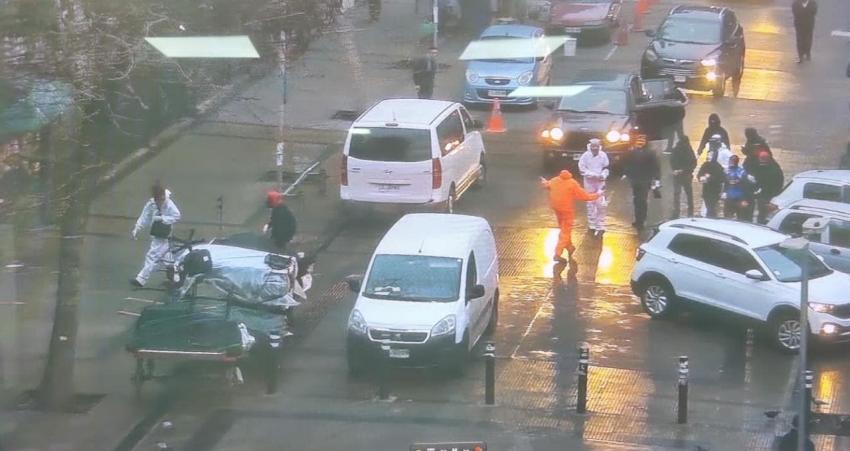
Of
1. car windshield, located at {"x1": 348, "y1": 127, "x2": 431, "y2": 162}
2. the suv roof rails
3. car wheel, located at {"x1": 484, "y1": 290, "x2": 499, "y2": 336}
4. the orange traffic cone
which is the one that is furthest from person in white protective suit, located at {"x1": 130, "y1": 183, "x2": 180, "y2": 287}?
the orange traffic cone

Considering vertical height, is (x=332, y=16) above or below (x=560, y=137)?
above

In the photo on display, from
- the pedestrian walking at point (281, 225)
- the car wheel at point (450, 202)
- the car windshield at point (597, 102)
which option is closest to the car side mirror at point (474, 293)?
the pedestrian walking at point (281, 225)

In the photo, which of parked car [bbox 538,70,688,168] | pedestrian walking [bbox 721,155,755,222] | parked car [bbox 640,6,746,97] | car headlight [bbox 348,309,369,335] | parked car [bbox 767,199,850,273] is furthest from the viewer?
parked car [bbox 640,6,746,97]

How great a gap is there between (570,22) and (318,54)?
22.4 ft

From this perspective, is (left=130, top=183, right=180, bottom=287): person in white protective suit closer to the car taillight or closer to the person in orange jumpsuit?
the car taillight

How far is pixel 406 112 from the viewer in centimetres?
2352

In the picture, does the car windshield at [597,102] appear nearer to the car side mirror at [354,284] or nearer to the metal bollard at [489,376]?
the car side mirror at [354,284]

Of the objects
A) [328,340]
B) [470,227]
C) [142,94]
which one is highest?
[142,94]

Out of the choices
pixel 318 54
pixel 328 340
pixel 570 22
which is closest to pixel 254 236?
pixel 328 340

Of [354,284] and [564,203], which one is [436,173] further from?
[354,284]

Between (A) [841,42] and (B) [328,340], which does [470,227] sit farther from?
(A) [841,42]

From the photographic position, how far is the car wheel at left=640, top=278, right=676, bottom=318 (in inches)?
741

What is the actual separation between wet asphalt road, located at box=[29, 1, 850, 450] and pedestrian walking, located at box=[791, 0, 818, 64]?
39.0ft

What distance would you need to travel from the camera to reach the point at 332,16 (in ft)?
73.1
